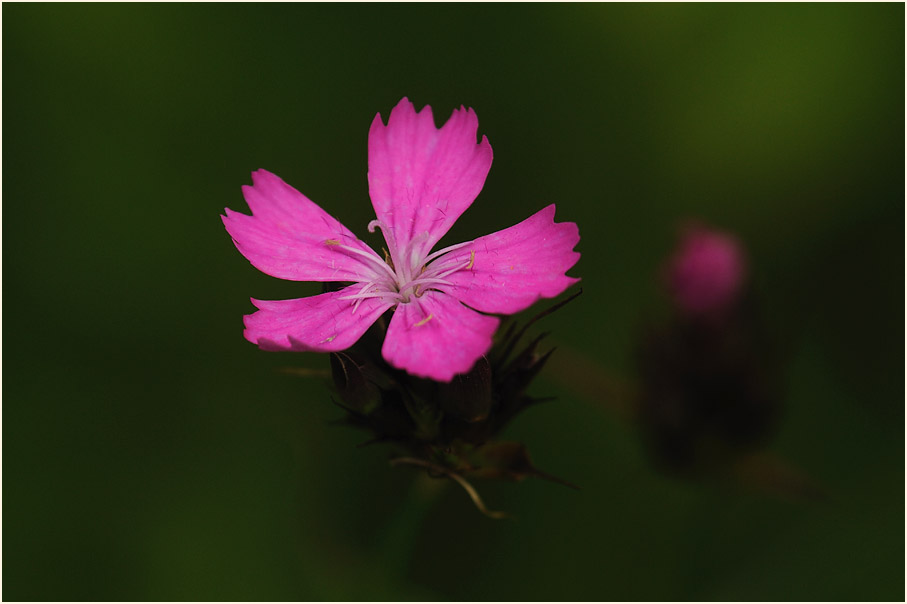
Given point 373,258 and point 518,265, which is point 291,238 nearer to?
point 373,258

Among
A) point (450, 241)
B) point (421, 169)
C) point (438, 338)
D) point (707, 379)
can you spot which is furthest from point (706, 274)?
point (438, 338)

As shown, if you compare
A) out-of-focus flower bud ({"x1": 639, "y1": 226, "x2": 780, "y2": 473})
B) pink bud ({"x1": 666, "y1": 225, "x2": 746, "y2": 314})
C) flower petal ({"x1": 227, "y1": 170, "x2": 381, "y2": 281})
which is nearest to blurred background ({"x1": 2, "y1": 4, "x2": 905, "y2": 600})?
out-of-focus flower bud ({"x1": 639, "y1": 226, "x2": 780, "y2": 473})

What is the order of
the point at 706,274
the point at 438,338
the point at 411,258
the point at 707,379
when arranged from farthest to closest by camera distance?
the point at 706,274 → the point at 707,379 → the point at 411,258 → the point at 438,338

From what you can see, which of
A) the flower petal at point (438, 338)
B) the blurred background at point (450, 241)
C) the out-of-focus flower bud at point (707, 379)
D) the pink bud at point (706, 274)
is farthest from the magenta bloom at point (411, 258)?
the pink bud at point (706, 274)

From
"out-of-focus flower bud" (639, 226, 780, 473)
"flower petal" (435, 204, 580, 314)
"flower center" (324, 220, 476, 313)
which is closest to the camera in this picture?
"flower petal" (435, 204, 580, 314)

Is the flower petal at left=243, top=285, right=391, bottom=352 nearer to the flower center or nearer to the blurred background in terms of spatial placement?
the flower center

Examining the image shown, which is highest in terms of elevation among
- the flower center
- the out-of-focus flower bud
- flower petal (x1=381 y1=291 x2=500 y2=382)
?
the flower center

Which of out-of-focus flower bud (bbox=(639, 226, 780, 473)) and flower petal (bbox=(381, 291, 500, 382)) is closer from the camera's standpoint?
flower petal (bbox=(381, 291, 500, 382))

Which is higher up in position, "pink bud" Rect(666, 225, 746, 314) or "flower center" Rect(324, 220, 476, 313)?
"flower center" Rect(324, 220, 476, 313)
